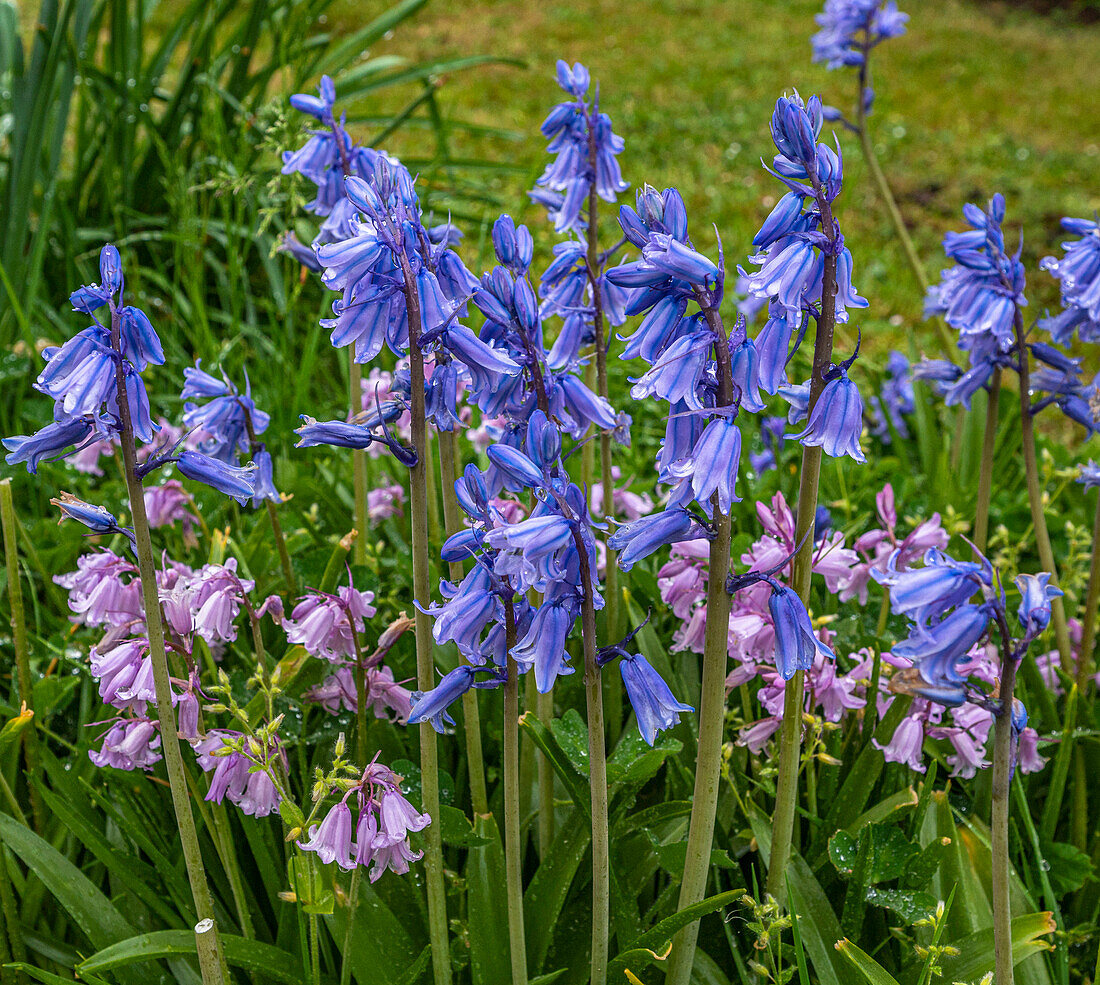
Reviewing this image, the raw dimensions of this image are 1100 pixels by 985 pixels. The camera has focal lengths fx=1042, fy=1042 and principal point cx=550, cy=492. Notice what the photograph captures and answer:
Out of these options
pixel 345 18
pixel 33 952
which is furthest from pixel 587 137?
pixel 345 18

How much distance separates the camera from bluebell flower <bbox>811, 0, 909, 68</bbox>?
460 centimetres

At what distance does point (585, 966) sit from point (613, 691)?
675mm

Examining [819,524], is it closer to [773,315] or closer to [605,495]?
[605,495]

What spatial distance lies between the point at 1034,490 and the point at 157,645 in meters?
2.36

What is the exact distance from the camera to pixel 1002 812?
162 cm

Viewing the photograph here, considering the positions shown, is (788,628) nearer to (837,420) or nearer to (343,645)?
(837,420)

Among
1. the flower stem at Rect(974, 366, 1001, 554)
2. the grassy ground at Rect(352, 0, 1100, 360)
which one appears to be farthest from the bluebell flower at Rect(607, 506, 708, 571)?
the grassy ground at Rect(352, 0, 1100, 360)

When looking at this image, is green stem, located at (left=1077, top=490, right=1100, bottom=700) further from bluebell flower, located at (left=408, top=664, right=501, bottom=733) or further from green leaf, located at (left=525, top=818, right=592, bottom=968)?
bluebell flower, located at (left=408, top=664, right=501, bottom=733)

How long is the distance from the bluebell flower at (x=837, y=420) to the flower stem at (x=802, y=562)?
52 mm

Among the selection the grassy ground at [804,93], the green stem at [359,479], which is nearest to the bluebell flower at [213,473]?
the green stem at [359,479]

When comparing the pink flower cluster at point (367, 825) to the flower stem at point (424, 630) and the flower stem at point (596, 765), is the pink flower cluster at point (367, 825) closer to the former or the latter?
the flower stem at point (424, 630)

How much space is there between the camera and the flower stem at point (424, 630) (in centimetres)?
165

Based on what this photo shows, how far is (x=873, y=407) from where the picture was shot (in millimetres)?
5133

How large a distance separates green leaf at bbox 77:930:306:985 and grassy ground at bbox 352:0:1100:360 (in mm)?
5224
